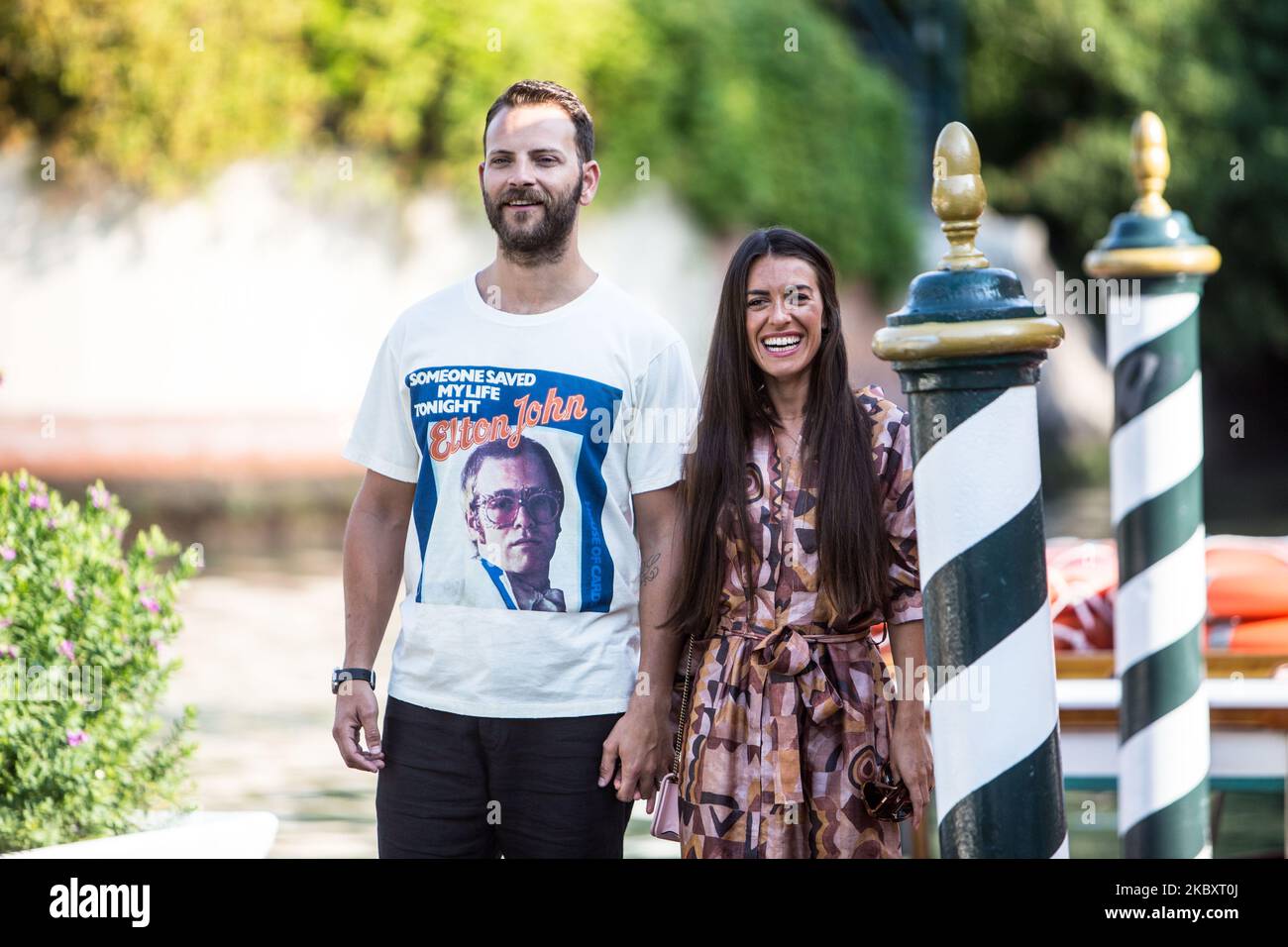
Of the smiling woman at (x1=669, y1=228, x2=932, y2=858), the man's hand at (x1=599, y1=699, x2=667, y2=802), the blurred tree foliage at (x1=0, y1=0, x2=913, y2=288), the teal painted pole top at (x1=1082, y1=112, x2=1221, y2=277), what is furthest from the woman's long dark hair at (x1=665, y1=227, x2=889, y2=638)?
the blurred tree foliage at (x1=0, y1=0, x2=913, y2=288)

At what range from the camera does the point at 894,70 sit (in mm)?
20297

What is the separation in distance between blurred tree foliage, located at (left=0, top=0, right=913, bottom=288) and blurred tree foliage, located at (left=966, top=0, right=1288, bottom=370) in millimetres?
5635

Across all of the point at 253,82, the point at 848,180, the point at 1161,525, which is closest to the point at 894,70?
the point at 848,180

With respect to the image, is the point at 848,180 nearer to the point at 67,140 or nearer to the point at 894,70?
the point at 894,70

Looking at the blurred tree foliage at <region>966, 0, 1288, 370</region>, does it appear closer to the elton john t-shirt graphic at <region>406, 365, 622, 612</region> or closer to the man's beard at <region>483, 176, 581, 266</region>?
the man's beard at <region>483, 176, 581, 266</region>

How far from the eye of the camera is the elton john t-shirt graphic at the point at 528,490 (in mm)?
2975

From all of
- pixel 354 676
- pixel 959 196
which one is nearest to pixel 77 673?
pixel 354 676

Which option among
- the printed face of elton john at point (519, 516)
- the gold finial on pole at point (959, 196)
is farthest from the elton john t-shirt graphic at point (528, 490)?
the gold finial on pole at point (959, 196)

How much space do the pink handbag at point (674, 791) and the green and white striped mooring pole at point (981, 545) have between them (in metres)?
0.58

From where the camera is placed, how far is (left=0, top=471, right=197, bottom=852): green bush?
3617 mm

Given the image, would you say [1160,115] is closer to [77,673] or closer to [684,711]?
[77,673]

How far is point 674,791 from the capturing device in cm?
306

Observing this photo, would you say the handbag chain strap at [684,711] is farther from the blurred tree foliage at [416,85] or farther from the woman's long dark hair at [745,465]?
the blurred tree foliage at [416,85]
